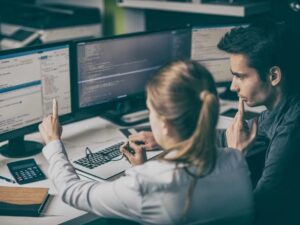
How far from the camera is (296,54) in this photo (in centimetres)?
188

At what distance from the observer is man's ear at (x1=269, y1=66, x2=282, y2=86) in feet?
6.12

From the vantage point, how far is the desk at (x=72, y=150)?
1.63 meters

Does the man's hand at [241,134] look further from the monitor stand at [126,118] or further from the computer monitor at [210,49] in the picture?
the computer monitor at [210,49]

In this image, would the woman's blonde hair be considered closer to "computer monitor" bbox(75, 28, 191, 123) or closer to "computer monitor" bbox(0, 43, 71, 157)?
"computer monitor" bbox(0, 43, 71, 157)

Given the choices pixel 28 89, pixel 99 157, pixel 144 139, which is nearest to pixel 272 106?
pixel 144 139

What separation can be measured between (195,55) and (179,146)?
57.5 inches

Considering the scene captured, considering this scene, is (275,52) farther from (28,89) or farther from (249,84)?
(28,89)

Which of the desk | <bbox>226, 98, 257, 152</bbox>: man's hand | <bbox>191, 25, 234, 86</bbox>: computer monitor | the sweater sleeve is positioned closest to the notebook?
the desk

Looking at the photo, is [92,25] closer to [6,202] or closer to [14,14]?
[14,14]

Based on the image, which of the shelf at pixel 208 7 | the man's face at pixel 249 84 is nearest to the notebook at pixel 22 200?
the man's face at pixel 249 84

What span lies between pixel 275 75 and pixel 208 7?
98cm

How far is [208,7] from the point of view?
2.75m

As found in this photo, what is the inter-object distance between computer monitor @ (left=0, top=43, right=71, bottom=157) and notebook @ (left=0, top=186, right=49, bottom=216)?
1.07ft

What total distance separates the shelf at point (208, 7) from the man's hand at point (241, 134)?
33.3 inches
